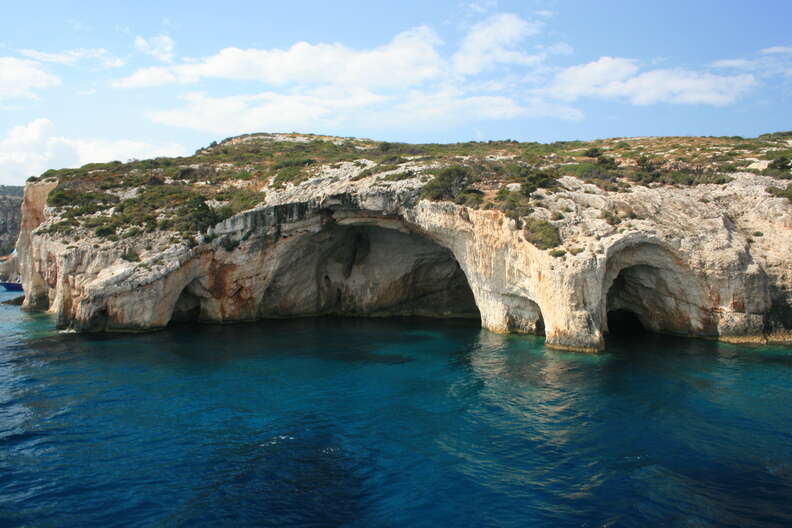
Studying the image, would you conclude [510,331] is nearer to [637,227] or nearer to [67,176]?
[637,227]

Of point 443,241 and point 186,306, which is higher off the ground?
point 443,241

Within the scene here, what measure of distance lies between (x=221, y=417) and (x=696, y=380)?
64.3ft

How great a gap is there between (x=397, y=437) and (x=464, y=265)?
18622mm

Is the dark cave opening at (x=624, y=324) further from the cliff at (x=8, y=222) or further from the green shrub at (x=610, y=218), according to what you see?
the cliff at (x=8, y=222)

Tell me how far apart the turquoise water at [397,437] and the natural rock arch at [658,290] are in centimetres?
205

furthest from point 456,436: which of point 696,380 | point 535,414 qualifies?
point 696,380

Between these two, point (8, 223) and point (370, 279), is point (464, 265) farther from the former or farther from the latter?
point (8, 223)

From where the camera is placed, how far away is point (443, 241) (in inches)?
1352

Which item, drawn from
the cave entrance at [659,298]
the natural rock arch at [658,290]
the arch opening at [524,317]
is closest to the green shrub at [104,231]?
the arch opening at [524,317]

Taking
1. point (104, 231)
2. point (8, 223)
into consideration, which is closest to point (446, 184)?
point (104, 231)

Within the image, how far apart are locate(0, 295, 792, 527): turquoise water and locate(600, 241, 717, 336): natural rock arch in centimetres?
205

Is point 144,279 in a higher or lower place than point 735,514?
higher

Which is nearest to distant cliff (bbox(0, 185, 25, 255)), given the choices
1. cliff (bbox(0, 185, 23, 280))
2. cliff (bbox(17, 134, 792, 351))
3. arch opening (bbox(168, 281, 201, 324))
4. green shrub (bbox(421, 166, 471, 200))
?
cliff (bbox(0, 185, 23, 280))

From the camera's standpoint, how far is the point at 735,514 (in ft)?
38.5
